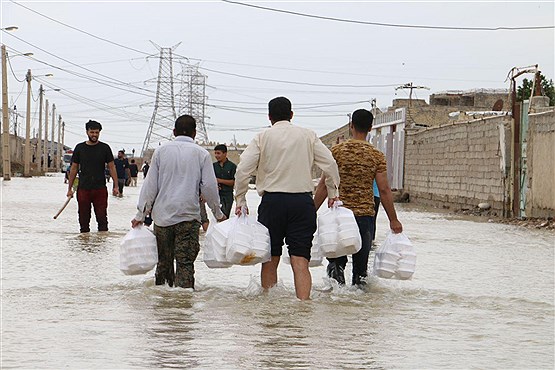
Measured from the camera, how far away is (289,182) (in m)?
9.16

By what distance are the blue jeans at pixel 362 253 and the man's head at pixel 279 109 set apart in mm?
1154

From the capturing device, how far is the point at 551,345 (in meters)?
7.50

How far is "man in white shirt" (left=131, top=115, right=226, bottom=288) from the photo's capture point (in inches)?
381

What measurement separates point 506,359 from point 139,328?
2478 millimetres

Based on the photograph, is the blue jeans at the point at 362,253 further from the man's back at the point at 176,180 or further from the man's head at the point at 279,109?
the man's back at the point at 176,180

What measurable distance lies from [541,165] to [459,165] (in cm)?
797

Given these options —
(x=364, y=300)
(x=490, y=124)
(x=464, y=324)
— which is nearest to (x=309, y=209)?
(x=364, y=300)

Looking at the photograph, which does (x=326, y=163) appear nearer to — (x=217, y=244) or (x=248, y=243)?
(x=248, y=243)

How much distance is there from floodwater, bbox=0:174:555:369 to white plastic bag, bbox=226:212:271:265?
0.37m

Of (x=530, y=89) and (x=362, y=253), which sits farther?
(x=530, y=89)

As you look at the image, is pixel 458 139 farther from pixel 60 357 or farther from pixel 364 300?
pixel 60 357

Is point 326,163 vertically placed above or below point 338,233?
above

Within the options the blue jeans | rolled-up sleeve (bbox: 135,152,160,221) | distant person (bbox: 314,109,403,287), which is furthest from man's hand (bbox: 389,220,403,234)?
rolled-up sleeve (bbox: 135,152,160,221)

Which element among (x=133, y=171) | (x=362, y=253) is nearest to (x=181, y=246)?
(x=362, y=253)
